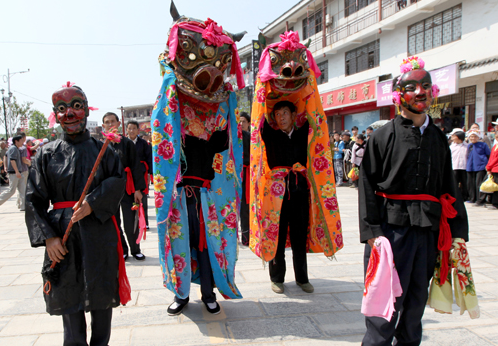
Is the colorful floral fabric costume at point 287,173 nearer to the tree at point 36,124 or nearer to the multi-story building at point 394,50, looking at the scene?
the multi-story building at point 394,50

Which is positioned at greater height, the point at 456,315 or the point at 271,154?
the point at 271,154

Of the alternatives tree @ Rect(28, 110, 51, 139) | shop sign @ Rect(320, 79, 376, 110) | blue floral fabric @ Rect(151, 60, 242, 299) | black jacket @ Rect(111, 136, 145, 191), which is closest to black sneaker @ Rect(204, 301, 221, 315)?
blue floral fabric @ Rect(151, 60, 242, 299)

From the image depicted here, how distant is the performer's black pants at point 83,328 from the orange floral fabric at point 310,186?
159 centimetres

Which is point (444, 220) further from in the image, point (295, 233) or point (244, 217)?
point (244, 217)

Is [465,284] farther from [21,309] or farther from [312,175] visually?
[21,309]

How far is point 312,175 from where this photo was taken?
3.52 metres

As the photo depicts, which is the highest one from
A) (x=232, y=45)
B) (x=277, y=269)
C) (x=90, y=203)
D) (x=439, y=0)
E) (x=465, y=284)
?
(x=439, y=0)

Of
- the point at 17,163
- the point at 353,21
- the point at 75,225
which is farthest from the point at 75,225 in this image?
the point at 353,21

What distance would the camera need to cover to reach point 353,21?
17469 millimetres

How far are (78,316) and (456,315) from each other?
2.91 metres

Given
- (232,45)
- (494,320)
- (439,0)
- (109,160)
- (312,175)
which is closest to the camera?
(109,160)

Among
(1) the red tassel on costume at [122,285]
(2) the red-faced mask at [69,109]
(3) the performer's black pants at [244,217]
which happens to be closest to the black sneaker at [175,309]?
Result: (1) the red tassel on costume at [122,285]

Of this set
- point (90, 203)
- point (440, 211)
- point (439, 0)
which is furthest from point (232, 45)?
point (439, 0)

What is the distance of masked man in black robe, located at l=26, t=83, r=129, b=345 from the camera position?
2.11 m
